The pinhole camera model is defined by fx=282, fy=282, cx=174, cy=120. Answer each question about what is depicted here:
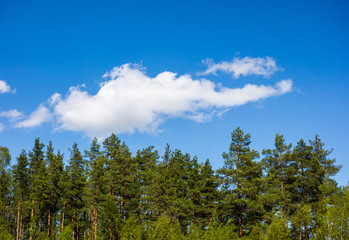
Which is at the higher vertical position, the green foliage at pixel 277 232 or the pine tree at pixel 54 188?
the pine tree at pixel 54 188

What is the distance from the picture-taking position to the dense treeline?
30.4m

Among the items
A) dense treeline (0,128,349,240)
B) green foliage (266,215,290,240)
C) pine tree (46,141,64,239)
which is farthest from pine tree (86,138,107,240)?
green foliage (266,215,290,240)

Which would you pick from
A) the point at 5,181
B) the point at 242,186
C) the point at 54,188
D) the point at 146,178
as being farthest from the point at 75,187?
the point at 242,186

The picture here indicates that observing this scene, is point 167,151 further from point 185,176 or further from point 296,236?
point 296,236

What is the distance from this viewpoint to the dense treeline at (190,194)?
99.8 feet

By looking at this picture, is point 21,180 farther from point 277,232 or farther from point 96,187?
point 277,232

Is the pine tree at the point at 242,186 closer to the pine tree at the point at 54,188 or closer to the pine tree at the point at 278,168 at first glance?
the pine tree at the point at 278,168

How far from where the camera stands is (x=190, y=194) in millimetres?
45062

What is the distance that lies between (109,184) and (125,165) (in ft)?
14.1

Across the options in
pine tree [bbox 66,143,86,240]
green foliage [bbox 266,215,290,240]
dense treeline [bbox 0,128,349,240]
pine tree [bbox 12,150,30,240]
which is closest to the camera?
green foliage [bbox 266,215,290,240]

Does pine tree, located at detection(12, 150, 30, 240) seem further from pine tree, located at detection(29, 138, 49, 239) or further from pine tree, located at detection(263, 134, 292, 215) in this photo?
pine tree, located at detection(263, 134, 292, 215)

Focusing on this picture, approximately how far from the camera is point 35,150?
60.2 meters

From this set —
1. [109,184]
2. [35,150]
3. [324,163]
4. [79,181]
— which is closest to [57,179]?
[79,181]

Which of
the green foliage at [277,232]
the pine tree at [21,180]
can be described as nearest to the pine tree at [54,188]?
the pine tree at [21,180]
